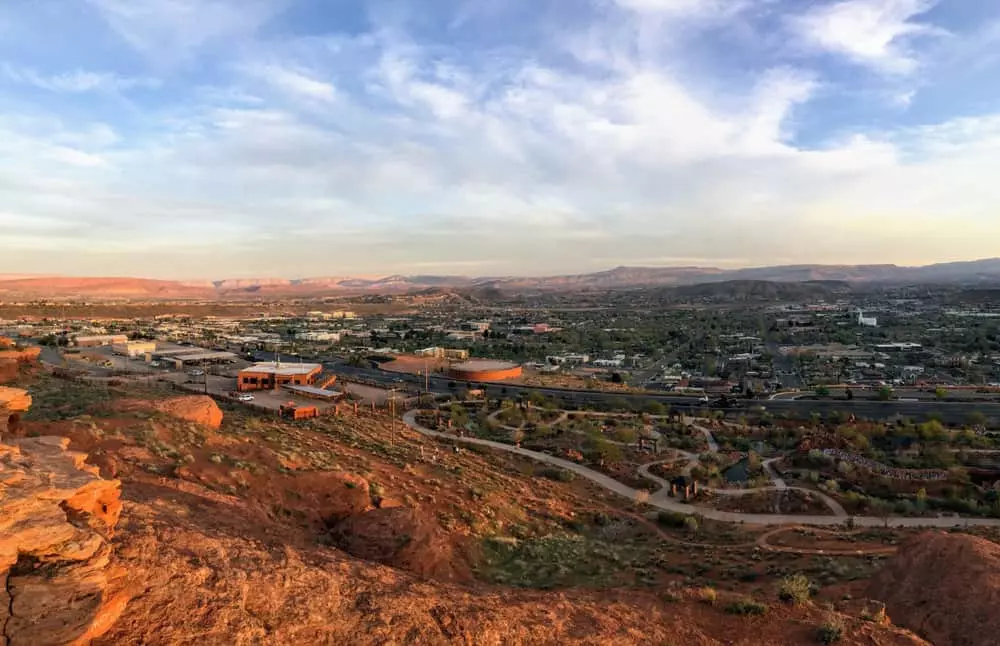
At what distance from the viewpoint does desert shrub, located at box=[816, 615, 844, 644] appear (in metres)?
11.0

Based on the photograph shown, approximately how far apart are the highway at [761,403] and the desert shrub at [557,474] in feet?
67.7

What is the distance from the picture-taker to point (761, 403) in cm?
5372

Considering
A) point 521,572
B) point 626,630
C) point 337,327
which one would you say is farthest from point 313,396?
Result: point 337,327

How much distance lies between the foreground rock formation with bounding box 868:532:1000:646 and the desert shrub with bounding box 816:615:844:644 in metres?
2.55

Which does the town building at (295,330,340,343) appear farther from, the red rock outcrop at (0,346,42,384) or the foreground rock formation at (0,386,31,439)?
the foreground rock formation at (0,386,31,439)

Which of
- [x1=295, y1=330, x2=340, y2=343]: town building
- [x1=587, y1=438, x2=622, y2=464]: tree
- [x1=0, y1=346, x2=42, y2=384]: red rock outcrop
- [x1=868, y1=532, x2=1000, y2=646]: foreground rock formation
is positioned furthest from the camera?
[x1=295, y1=330, x2=340, y2=343]: town building

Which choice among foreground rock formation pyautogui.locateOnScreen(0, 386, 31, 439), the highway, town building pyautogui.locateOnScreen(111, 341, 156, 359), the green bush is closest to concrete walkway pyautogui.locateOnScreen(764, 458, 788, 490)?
the green bush

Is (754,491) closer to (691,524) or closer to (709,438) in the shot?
(691,524)

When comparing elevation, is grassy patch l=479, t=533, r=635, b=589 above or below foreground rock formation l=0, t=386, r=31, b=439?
below

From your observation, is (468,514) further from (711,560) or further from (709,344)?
(709,344)

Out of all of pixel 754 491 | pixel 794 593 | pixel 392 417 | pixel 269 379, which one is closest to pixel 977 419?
pixel 754 491

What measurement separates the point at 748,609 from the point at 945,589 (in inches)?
188

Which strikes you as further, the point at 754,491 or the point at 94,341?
the point at 94,341

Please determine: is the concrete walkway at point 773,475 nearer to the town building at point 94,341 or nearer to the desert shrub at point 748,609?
the desert shrub at point 748,609
